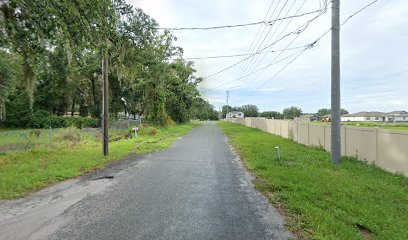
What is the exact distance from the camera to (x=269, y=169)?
9.40 m

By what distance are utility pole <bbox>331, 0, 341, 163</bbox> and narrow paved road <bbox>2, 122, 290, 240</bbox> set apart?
13.4ft

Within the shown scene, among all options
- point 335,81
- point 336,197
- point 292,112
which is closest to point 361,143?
point 335,81

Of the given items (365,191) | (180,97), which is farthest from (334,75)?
(180,97)

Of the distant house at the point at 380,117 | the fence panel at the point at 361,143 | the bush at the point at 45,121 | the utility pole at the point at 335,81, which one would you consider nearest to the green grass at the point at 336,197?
the fence panel at the point at 361,143

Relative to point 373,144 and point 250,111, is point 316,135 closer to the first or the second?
point 373,144

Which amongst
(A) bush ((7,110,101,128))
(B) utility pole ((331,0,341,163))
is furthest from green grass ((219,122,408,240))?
(A) bush ((7,110,101,128))

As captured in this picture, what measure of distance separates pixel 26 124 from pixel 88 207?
45441mm

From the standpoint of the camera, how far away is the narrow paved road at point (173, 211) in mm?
4348

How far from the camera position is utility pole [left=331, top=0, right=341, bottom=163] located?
10.7 m

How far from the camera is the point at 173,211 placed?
17.5ft

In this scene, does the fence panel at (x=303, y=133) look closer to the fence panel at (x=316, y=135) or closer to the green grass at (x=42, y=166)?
the fence panel at (x=316, y=135)

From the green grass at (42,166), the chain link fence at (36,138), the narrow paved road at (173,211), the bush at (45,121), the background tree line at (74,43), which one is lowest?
the narrow paved road at (173,211)

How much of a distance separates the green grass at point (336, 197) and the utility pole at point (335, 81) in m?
0.66

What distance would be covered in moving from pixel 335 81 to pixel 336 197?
19.0ft
